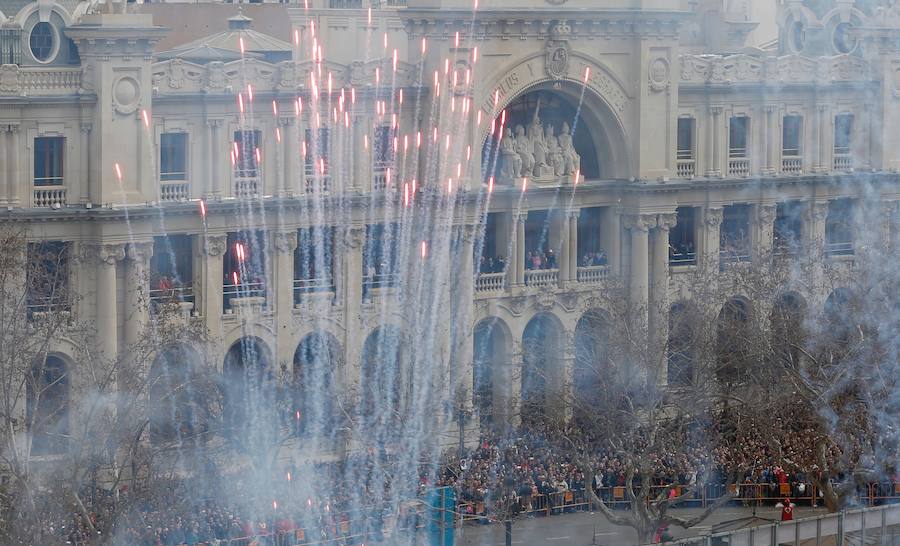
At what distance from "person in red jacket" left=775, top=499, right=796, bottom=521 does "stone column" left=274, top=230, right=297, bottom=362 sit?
1887 centimetres

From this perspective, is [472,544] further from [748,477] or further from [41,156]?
[41,156]

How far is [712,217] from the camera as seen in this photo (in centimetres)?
11875

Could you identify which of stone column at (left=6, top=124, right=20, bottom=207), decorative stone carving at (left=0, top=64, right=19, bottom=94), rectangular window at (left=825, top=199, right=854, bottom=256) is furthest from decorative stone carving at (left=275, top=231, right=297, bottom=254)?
rectangular window at (left=825, top=199, right=854, bottom=256)

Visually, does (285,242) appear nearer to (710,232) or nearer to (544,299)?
(544,299)

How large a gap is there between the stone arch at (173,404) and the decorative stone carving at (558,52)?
21244mm

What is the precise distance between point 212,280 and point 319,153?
21.0ft

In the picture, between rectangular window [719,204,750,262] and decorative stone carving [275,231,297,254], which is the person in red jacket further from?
decorative stone carving [275,231,297,254]

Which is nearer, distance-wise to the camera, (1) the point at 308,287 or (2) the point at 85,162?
(2) the point at 85,162

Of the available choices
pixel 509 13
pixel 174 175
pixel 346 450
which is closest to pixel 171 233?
pixel 174 175

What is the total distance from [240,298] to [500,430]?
1078cm

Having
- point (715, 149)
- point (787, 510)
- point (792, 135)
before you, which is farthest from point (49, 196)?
point (792, 135)

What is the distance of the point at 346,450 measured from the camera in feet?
334

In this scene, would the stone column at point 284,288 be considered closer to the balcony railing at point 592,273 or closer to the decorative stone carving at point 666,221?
the balcony railing at point 592,273

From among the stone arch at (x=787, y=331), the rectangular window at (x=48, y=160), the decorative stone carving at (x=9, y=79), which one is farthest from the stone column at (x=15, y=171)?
the stone arch at (x=787, y=331)
